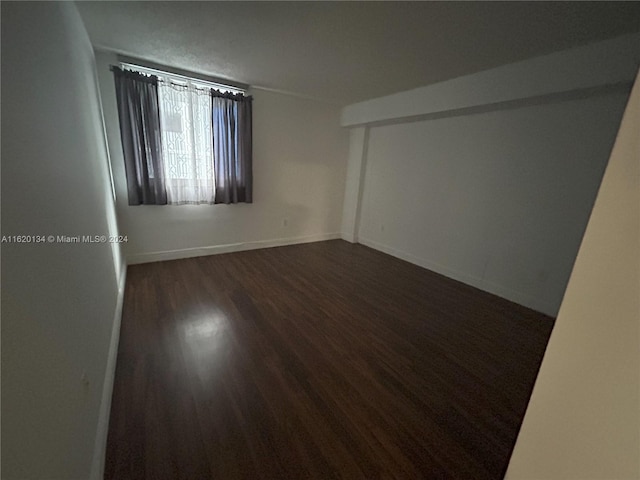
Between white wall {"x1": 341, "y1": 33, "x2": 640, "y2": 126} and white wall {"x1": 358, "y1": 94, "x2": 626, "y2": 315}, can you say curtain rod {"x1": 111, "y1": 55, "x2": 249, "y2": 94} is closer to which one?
white wall {"x1": 341, "y1": 33, "x2": 640, "y2": 126}

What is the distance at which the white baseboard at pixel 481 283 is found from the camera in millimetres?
2707

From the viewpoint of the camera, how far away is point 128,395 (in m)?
1.46

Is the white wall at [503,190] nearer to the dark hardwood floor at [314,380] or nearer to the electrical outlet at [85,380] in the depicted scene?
the dark hardwood floor at [314,380]

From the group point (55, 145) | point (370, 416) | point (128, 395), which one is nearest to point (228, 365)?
point (128, 395)

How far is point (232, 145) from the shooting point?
11.5 ft

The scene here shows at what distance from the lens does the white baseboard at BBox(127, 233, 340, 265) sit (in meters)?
3.30

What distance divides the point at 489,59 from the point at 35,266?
3.43 metres

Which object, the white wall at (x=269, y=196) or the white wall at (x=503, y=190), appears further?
the white wall at (x=269, y=196)

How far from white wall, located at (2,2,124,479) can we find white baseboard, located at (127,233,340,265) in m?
2.18

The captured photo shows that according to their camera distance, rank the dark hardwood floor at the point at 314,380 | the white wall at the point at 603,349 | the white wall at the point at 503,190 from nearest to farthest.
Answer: the white wall at the point at 603,349, the dark hardwood floor at the point at 314,380, the white wall at the point at 503,190

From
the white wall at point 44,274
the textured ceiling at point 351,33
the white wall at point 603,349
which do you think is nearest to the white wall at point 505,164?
the textured ceiling at point 351,33

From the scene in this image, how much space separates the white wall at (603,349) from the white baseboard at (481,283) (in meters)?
2.82

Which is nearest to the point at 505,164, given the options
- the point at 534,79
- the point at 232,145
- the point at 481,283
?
the point at 534,79

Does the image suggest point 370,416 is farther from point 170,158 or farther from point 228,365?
point 170,158
